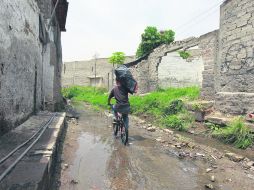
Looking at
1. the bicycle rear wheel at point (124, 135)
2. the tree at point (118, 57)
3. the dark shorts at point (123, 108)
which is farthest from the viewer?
the tree at point (118, 57)

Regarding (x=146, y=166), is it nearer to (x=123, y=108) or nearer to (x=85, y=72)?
(x=123, y=108)

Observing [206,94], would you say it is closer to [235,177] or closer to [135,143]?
[135,143]

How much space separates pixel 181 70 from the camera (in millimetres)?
21781

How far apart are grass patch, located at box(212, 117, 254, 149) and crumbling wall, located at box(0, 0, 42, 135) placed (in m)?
5.07

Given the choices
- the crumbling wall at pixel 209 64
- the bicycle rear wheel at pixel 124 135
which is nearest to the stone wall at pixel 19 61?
the bicycle rear wheel at pixel 124 135

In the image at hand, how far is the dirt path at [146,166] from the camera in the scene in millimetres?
4243

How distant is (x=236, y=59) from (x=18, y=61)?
253 inches

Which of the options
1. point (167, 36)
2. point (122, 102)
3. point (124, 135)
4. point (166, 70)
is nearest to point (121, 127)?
point (124, 135)

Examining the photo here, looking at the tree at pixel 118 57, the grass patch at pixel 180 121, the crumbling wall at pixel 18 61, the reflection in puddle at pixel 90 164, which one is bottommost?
the reflection in puddle at pixel 90 164

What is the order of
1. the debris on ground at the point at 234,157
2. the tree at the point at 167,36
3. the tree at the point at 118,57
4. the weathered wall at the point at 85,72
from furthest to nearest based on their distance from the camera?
the weathered wall at the point at 85,72 → the tree at the point at 118,57 → the tree at the point at 167,36 → the debris on ground at the point at 234,157

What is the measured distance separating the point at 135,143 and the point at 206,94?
17.9 feet

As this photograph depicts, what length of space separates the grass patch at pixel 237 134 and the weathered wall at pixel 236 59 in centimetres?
91

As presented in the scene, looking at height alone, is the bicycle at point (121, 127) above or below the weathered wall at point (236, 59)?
below

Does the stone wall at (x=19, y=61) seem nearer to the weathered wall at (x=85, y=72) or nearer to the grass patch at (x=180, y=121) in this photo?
the grass patch at (x=180, y=121)
